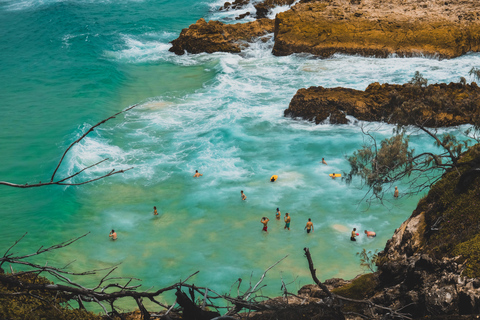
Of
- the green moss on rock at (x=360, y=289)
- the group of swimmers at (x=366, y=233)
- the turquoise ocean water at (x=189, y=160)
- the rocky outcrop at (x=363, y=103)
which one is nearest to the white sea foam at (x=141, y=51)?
the turquoise ocean water at (x=189, y=160)

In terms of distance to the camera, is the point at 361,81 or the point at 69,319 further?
the point at 361,81

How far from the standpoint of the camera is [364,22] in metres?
39.5

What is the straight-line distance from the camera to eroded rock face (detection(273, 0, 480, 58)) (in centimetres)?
3681

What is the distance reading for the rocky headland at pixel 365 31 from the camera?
37.0m

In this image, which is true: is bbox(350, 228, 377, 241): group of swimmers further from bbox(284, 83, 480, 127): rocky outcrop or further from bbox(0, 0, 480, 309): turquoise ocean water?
bbox(284, 83, 480, 127): rocky outcrop

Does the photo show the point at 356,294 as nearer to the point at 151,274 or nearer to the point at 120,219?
the point at 151,274

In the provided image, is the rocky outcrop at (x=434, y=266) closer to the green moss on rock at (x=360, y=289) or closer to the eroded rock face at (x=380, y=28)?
the green moss on rock at (x=360, y=289)

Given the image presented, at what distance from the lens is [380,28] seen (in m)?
38.9

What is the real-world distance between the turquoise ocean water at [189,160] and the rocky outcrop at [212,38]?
4.31 ft

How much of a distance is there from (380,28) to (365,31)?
1.28 m

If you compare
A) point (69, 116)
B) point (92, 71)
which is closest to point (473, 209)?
point (69, 116)

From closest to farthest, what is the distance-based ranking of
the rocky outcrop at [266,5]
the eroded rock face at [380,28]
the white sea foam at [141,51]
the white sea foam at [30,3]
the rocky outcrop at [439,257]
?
the rocky outcrop at [439,257], the eroded rock face at [380,28], the white sea foam at [141,51], the rocky outcrop at [266,5], the white sea foam at [30,3]

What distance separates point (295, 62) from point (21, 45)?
32.0 metres

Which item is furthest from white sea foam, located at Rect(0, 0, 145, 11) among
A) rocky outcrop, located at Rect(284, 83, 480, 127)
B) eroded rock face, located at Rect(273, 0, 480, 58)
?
rocky outcrop, located at Rect(284, 83, 480, 127)
